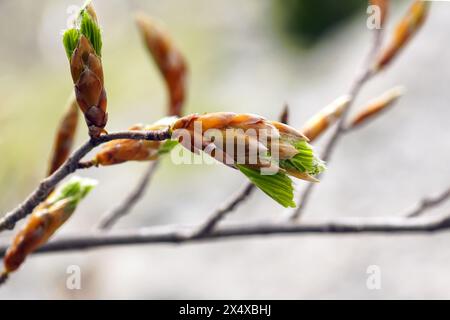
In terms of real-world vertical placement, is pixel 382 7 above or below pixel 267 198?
above

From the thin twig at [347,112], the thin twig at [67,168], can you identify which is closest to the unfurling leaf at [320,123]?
the thin twig at [347,112]

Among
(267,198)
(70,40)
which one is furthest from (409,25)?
(267,198)

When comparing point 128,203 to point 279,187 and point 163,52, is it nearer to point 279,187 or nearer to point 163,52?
point 163,52

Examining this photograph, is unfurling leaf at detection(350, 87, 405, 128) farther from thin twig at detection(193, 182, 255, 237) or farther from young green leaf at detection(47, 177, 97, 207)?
young green leaf at detection(47, 177, 97, 207)

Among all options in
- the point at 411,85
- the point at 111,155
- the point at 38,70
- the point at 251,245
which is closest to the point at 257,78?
the point at 411,85

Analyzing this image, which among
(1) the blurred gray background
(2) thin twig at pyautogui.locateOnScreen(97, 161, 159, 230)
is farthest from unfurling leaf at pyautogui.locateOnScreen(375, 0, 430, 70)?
(1) the blurred gray background
